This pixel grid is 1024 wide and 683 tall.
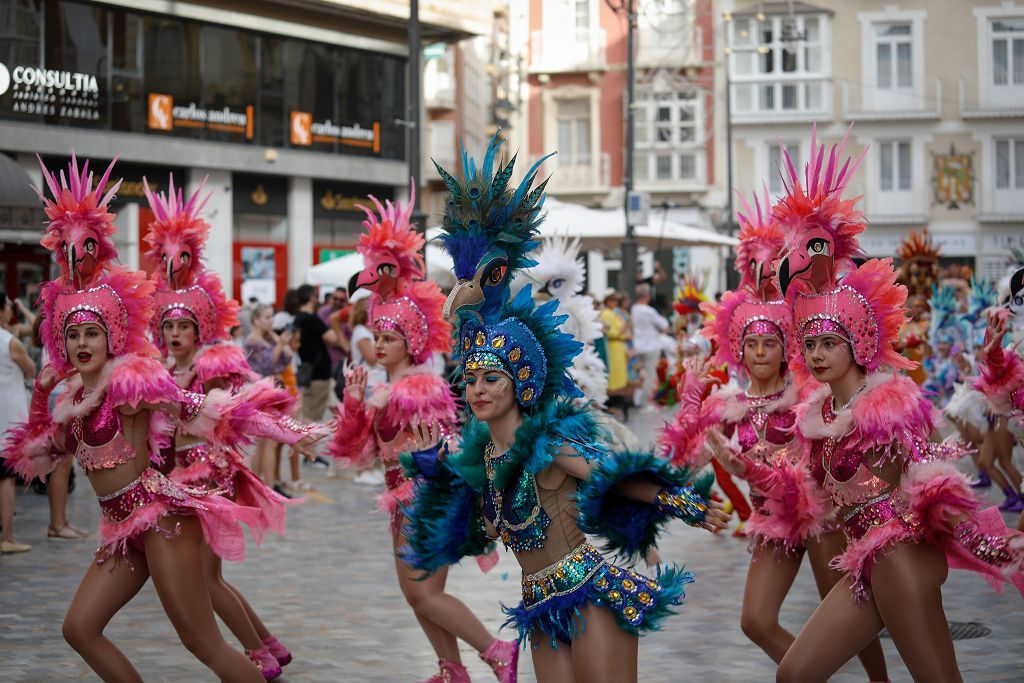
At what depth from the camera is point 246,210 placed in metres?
28.4

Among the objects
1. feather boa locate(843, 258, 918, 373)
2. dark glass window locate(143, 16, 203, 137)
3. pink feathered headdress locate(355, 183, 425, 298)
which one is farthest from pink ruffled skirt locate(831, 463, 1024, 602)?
dark glass window locate(143, 16, 203, 137)

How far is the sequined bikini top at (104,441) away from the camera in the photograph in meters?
6.00

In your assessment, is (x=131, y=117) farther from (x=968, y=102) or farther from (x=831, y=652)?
(x=968, y=102)

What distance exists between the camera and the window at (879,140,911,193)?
4309cm

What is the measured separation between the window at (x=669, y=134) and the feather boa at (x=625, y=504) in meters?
39.9

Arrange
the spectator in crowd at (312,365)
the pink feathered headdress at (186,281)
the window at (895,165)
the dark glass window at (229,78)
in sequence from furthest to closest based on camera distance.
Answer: the window at (895,165) < the dark glass window at (229,78) < the spectator in crowd at (312,365) < the pink feathered headdress at (186,281)

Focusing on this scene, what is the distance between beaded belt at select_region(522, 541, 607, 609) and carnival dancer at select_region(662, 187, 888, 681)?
0.84 metres

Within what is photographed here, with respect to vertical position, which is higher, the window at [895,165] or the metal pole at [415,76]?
the window at [895,165]

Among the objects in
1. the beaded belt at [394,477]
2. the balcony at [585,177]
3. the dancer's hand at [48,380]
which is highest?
the balcony at [585,177]

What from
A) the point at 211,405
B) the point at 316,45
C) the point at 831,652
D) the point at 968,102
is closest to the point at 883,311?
the point at 831,652

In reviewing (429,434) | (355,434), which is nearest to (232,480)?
(355,434)

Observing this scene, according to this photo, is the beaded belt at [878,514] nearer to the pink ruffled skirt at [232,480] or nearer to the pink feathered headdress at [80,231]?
the pink ruffled skirt at [232,480]

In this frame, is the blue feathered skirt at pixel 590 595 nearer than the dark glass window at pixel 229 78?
Yes

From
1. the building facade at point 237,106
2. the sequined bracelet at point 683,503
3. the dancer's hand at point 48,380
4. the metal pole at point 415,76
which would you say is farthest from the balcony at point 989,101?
the sequined bracelet at point 683,503
